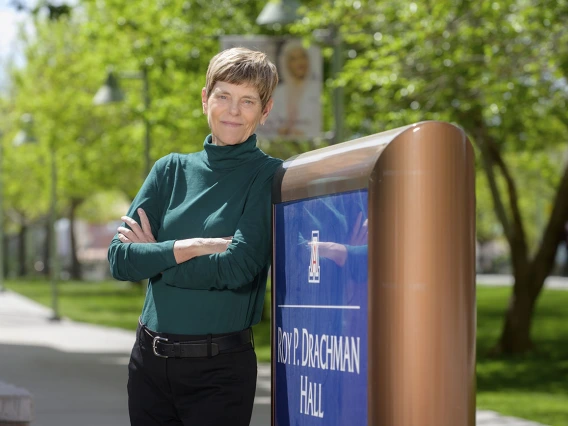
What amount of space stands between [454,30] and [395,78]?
888 mm

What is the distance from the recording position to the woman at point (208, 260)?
366 cm

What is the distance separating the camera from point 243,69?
12.2 ft

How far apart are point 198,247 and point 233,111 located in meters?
0.39

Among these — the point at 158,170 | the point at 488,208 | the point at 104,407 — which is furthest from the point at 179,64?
the point at 488,208

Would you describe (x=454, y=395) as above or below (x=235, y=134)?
below

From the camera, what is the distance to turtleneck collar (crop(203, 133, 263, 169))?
3.76 m

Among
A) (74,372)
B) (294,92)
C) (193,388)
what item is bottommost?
(74,372)

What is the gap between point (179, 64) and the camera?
22.1 meters

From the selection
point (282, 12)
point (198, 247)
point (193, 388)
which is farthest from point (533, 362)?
point (198, 247)

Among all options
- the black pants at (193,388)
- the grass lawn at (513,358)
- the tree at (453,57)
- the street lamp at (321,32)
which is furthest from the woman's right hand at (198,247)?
the street lamp at (321,32)

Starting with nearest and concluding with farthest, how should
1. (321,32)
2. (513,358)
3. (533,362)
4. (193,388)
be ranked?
(193,388) < (321,32) < (533,362) < (513,358)

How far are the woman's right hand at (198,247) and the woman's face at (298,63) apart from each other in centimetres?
1220

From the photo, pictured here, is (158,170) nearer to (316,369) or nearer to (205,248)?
(205,248)

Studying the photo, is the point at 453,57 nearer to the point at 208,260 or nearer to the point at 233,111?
the point at 233,111
